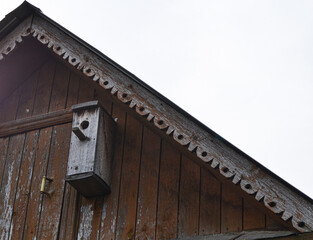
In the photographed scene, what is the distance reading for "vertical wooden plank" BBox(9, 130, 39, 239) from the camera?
20.7 ft

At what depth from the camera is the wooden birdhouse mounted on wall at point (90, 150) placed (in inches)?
235

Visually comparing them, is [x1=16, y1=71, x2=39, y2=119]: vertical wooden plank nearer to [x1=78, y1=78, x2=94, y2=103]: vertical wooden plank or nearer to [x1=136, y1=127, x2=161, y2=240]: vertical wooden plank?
[x1=78, y1=78, x2=94, y2=103]: vertical wooden plank

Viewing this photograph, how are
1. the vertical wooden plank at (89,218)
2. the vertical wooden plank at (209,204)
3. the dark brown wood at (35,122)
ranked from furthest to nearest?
the dark brown wood at (35,122)
the vertical wooden plank at (89,218)
the vertical wooden plank at (209,204)


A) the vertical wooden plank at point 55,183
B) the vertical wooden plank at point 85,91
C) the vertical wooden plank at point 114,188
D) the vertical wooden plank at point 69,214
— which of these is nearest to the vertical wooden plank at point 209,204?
the vertical wooden plank at point 114,188

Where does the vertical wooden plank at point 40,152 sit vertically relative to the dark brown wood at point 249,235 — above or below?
above

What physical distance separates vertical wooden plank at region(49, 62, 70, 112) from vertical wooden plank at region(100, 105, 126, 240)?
67 centimetres

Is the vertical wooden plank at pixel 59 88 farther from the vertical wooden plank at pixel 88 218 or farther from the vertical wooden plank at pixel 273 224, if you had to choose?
the vertical wooden plank at pixel 273 224

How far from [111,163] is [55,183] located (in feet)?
1.95

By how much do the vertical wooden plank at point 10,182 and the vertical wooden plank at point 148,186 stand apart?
4.48 feet

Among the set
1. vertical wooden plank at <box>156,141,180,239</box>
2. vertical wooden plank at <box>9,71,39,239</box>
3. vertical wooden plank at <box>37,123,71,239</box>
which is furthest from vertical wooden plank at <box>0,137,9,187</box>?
vertical wooden plank at <box>156,141,180,239</box>

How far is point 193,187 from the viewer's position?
5785 mm

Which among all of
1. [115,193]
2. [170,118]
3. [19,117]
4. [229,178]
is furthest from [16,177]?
[229,178]

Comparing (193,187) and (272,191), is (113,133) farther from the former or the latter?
(272,191)

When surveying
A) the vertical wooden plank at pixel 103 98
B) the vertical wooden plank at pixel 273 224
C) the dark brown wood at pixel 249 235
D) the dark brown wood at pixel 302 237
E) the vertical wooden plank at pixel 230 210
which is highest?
the vertical wooden plank at pixel 103 98
